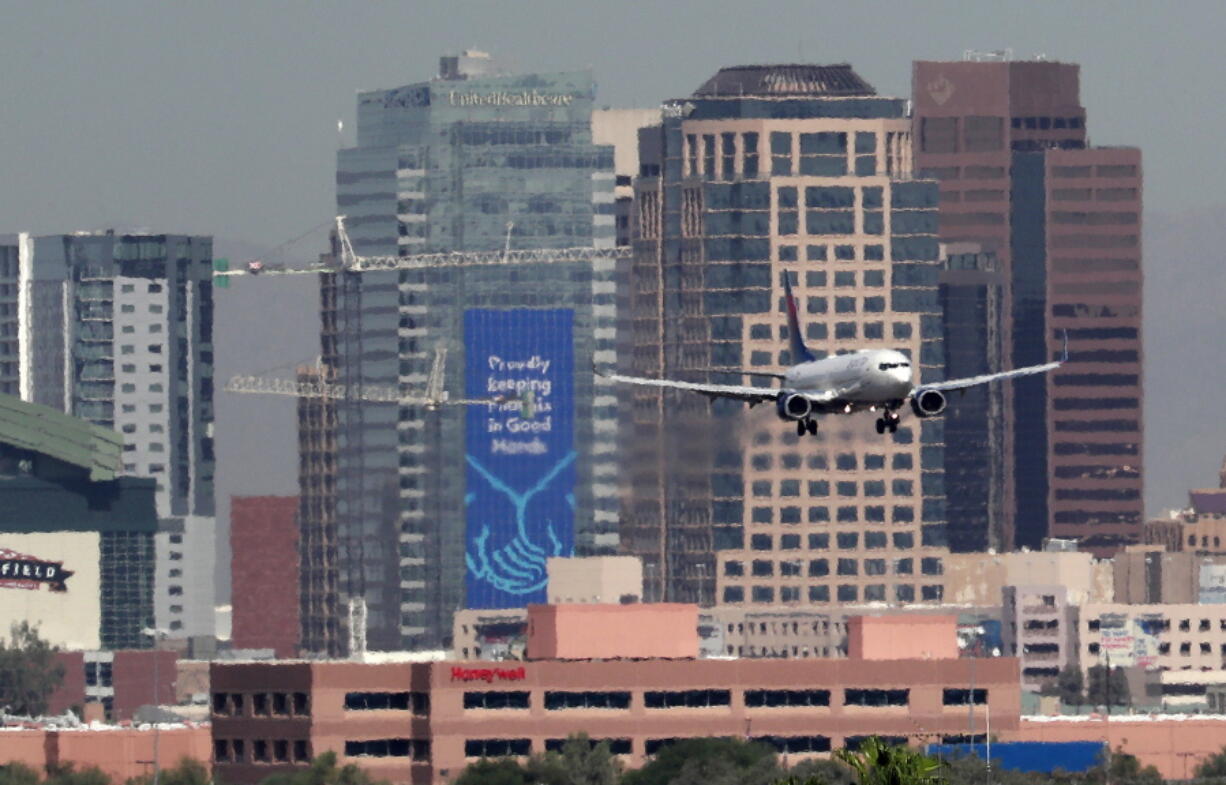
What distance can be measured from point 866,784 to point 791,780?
5682 mm

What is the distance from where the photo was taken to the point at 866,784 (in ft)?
462

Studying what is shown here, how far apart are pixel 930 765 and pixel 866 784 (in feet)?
9.69

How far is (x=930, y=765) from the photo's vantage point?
139 meters

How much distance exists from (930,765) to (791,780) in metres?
8.43

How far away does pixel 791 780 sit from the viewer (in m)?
146
